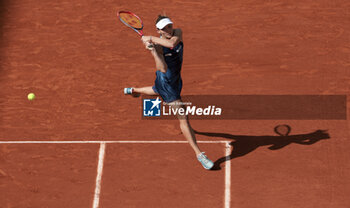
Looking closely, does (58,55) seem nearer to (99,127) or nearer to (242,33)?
(99,127)

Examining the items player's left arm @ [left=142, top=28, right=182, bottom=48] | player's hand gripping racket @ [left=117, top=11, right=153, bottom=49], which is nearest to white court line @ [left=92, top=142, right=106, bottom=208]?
player's hand gripping racket @ [left=117, top=11, right=153, bottom=49]

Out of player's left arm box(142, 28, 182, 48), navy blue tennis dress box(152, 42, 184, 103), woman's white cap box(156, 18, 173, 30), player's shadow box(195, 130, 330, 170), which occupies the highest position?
woman's white cap box(156, 18, 173, 30)

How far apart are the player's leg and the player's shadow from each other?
51.2 inches

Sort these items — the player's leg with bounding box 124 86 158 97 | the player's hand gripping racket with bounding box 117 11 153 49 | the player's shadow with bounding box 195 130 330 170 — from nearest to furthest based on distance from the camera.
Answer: the player's hand gripping racket with bounding box 117 11 153 49 → the player's shadow with bounding box 195 130 330 170 → the player's leg with bounding box 124 86 158 97

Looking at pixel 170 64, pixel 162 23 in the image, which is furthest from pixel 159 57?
pixel 162 23

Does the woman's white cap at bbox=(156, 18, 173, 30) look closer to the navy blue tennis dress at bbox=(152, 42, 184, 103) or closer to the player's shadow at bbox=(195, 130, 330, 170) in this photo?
the navy blue tennis dress at bbox=(152, 42, 184, 103)

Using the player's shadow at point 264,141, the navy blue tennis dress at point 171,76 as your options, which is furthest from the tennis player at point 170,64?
the player's shadow at point 264,141

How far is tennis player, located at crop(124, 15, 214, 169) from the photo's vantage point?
34.7ft

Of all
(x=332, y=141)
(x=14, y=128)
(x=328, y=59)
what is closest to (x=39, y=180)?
(x=14, y=128)

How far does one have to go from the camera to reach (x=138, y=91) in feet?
41.1

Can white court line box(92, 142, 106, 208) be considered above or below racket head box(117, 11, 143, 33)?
below

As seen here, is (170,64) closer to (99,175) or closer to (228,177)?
(228,177)

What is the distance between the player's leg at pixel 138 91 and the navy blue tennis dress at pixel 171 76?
2.60ft

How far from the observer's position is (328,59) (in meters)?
14.1
